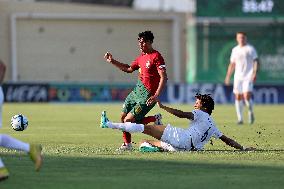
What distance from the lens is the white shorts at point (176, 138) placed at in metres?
16.6

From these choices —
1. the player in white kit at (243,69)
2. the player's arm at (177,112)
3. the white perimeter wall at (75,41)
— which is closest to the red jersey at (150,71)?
the player's arm at (177,112)

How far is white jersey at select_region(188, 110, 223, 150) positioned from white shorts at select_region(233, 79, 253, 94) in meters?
10.5

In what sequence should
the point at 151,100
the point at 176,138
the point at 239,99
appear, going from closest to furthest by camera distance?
the point at 176,138
the point at 151,100
the point at 239,99

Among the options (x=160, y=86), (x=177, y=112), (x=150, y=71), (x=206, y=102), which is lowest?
(x=177, y=112)

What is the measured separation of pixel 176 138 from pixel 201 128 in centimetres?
42

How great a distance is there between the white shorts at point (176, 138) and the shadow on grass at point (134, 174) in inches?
45.8

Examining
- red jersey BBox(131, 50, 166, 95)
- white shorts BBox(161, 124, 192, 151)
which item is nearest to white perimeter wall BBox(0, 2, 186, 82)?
red jersey BBox(131, 50, 166, 95)

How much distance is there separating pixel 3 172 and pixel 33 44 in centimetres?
4558

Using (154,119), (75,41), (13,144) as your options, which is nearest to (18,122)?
(154,119)

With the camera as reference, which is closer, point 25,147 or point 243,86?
point 25,147

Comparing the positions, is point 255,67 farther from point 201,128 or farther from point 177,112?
point 177,112

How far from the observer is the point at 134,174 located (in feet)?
45.1

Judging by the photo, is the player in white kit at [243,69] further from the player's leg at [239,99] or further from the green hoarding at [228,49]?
the green hoarding at [228,49]

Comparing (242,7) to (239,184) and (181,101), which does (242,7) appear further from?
(239,184)
